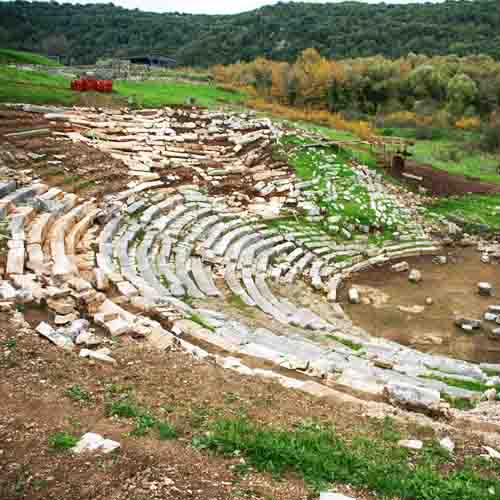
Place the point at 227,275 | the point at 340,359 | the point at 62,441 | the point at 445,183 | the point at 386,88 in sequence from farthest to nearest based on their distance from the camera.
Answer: the point at 386,88 → the point at 445,183 → the point at 227,275 → the point at 340,359 → the point at 62,441

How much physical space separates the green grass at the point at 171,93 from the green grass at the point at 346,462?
76.7 feet

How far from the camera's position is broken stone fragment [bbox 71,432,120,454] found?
15.3 ft

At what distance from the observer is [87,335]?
285 inches

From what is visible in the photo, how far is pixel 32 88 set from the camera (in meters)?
23.0

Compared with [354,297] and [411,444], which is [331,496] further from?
[354,297]

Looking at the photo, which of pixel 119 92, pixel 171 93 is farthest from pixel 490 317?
pixel 171 93

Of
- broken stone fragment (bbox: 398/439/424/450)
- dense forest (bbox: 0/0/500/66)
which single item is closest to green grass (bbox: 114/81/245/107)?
broken stone fragment (bbox: 398/439/424/450)

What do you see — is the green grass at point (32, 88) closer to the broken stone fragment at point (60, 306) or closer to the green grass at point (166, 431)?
the broken stone fragment at point (60, 306)

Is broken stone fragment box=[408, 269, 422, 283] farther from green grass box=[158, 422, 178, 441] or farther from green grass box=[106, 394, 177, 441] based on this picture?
green grass box=[158, 422, 178, 441]

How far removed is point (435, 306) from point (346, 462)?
9592 millimetres

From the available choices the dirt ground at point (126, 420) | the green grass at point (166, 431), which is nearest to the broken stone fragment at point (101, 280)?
the dirt ground at point (126, 420)

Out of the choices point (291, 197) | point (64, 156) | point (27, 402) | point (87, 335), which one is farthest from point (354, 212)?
point (27, 402)

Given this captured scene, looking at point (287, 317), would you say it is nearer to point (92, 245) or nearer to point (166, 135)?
point (92, 245)

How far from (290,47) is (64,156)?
53.6 m
